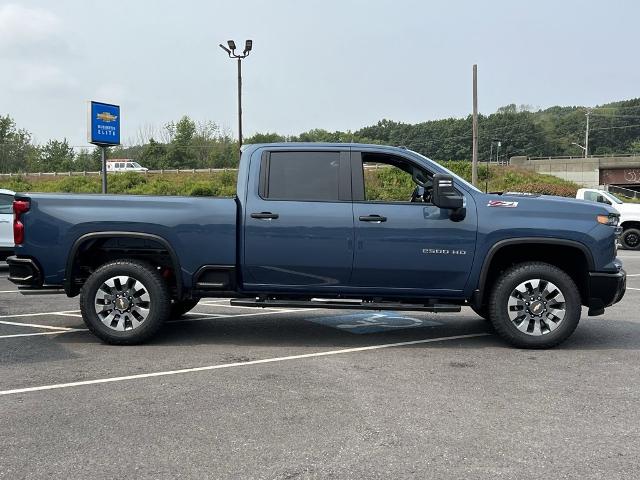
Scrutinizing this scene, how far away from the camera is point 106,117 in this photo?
21.1 meters

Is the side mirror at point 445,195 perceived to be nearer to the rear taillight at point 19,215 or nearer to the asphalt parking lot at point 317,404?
the asphalt parking lot at point 317,404

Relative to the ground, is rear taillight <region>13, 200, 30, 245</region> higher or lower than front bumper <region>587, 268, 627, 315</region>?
higher

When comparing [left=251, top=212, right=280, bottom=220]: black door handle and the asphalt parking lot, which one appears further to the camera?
[left=251, top=212, right=280, bottom=220]: black door handle

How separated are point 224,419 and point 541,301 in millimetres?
3501

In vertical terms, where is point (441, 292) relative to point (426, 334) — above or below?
above

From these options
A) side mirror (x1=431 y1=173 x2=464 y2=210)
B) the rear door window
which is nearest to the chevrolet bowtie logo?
the rear door window

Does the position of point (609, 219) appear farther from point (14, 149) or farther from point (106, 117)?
point (14, 149)

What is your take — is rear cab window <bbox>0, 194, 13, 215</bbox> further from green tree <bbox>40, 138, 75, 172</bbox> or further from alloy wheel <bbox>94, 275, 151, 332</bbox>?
green tree <bbox>40, 138, 75, 172</bbox>

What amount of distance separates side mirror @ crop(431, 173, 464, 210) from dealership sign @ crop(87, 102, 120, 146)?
54.9 ft

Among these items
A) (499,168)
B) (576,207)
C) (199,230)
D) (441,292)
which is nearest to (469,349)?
(441,292)

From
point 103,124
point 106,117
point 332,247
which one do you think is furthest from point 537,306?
point 106,117

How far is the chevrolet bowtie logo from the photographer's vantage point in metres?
20.8

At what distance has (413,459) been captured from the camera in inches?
138

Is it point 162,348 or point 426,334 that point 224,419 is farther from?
point 426,334
